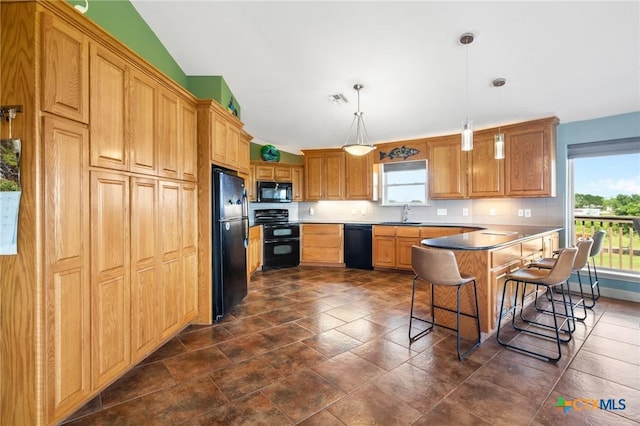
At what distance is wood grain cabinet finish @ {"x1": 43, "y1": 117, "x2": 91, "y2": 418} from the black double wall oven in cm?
371

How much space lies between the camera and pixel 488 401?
1.76 m

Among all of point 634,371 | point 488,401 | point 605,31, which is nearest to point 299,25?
point 605,31

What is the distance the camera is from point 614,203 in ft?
12.9

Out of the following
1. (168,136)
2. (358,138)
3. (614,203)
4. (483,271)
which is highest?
(358,138)

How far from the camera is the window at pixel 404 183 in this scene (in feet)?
17.8

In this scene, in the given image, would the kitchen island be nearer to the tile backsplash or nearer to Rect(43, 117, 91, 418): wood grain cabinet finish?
the tile backsplash

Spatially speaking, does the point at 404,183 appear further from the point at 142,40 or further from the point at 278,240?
the point at 142,40

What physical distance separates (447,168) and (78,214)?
16.0 feet

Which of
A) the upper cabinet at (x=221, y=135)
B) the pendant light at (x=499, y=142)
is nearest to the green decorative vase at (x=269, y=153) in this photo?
the upper cabinet at (x=221, y=135)

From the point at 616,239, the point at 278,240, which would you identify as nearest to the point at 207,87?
the point at 278,240

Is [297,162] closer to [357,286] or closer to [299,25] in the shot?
[357,286]

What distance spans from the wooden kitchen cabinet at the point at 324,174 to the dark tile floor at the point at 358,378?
10.4 ft

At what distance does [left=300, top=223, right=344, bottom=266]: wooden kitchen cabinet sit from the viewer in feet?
18.5

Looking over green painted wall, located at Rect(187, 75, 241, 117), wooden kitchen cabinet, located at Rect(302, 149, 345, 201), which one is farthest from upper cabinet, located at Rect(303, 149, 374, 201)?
green painted wall, located at Rect(187, 75, 241, 117)
